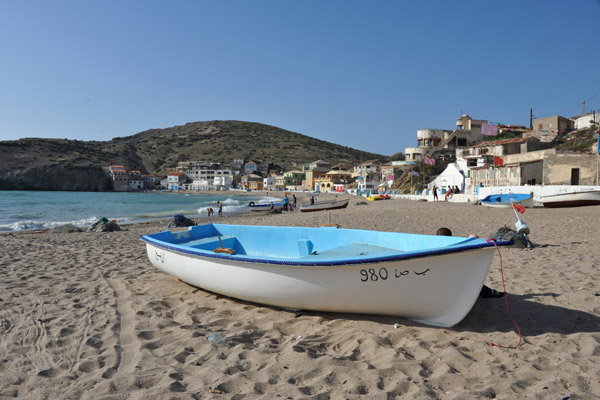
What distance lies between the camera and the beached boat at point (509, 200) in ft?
69.2

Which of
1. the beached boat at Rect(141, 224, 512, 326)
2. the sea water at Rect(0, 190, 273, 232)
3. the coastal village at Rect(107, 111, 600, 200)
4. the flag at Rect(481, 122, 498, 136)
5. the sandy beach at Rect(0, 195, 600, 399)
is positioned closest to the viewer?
the sandy beach at Rect(0, 195, 600, 399)

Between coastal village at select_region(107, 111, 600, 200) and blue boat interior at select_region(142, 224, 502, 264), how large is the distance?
23686 mm

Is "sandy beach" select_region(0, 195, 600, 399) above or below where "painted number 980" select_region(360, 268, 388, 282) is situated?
below

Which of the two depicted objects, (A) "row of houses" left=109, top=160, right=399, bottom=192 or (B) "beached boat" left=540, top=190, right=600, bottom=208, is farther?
(A) "row of houses" left=109, top=160, right=399, bottom=192

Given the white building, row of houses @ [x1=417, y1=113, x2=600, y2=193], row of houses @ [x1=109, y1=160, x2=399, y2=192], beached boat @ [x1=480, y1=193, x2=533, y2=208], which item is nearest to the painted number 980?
beached boat @ [x1=480, y1=193, x2=533, y2=208]

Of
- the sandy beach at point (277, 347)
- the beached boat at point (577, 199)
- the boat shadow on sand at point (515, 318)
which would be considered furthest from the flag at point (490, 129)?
the boat shadow on sand at point (515, 318)

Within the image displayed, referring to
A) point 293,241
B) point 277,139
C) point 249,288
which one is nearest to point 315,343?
point 249,288

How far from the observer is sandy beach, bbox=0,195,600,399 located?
8.98 ft

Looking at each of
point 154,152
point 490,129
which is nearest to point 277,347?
point 490,129

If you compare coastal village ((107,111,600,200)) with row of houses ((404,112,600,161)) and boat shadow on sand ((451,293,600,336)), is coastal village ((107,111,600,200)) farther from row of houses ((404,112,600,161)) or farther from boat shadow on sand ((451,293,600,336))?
boat shadow on sand ((451,293,600,336))

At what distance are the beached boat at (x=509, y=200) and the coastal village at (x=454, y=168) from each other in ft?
10.5

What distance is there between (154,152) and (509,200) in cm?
12044

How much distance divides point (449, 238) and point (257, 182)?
93.8 meters

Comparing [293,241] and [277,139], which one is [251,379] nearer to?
[293,241]
